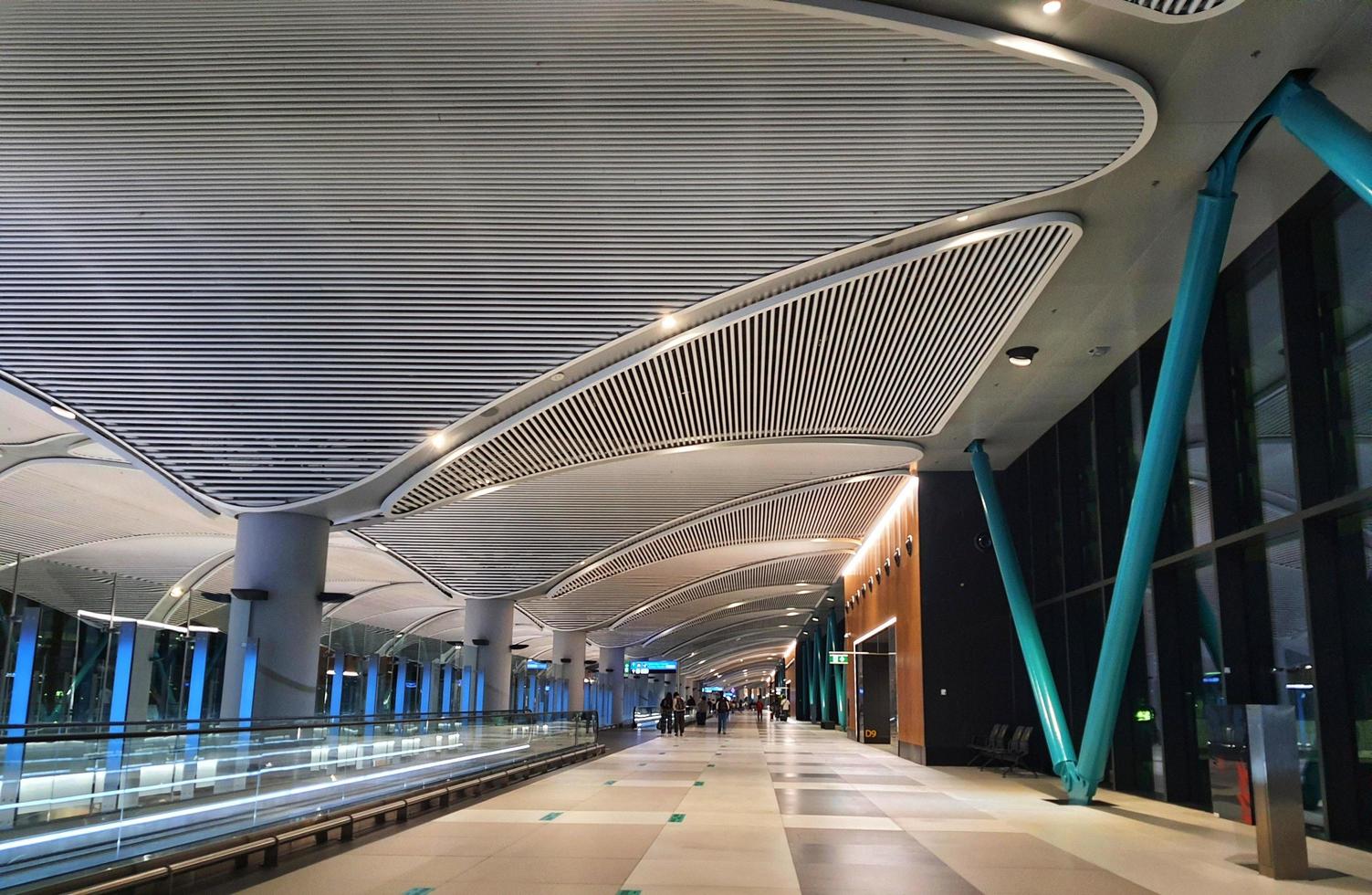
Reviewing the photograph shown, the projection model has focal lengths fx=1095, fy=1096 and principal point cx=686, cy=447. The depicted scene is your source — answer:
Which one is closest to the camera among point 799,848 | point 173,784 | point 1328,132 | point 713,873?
point 173,784

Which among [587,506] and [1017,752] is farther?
[587,506]

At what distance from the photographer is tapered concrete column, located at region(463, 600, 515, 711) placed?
2694 cm

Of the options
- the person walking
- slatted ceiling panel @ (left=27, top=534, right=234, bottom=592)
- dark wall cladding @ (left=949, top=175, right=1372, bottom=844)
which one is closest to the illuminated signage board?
the person walking

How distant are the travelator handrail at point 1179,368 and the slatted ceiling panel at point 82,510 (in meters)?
16.8

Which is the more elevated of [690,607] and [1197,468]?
[690,607]

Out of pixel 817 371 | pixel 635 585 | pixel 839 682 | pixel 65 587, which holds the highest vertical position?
pixel 817 371

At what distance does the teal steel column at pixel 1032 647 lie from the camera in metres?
12.0

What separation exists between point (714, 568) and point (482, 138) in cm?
2451

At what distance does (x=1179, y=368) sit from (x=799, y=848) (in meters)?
4.86

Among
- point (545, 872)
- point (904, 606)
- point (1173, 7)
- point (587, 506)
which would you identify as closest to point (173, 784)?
point (545, 872)

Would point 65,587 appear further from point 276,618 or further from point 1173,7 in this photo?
point 1173,7

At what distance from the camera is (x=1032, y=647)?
1316 cm

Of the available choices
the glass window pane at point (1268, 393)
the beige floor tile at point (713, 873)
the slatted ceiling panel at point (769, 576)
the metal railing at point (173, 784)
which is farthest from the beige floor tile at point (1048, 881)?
the slatted ceiling panel at point (769, 576)

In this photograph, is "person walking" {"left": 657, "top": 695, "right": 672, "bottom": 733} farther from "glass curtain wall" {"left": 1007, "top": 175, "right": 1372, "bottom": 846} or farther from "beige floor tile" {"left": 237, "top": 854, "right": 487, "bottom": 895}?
"beige floor tile" {"left": 237, "top": 854, "right": 487, "bottom": 895}
